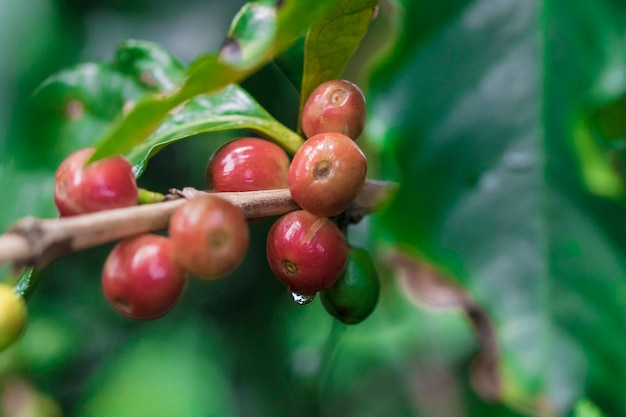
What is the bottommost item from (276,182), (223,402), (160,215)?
(223,402)

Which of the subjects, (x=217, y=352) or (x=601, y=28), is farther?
(x=217, y=352)

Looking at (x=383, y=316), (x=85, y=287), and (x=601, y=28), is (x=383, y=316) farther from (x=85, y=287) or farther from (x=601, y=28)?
(x=601, y=28)

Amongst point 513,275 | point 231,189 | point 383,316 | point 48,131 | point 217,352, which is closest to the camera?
point 513,275

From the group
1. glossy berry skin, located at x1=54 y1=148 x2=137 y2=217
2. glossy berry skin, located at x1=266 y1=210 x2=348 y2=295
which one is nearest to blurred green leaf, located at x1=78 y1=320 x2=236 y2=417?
glossy berry skin, located at x1=266 y1=210 x2=348 y2=295

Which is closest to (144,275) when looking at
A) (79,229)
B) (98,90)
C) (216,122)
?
(79,229)

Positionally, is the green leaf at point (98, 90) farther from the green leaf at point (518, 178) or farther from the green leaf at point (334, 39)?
the green leaf at point (518, 178)

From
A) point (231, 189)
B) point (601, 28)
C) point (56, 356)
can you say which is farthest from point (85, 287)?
point (601, 28)

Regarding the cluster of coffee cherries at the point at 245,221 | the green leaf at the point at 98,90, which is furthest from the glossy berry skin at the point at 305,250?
the green leaf at the point at 98,90
